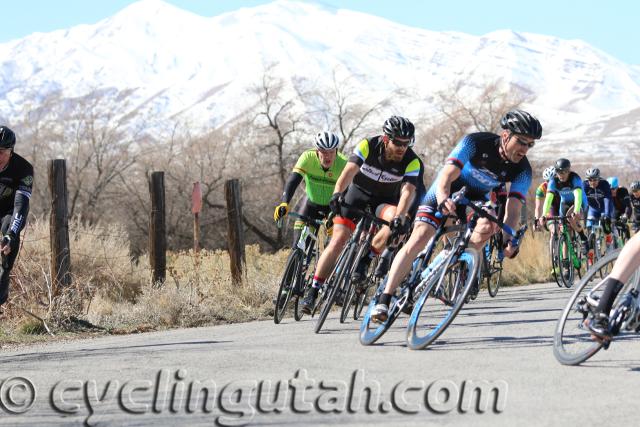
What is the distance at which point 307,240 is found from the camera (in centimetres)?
1171

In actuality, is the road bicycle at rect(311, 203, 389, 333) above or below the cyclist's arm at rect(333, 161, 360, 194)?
below

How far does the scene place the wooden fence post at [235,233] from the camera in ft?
50.3

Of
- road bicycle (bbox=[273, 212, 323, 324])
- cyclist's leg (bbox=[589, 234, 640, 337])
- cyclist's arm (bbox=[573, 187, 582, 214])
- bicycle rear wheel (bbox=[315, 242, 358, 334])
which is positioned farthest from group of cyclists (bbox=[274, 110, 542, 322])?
cyclist's arm (bbox=[573, 187, 582, 214])

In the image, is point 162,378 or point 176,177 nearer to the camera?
point 162,378

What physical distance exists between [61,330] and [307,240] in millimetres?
3074

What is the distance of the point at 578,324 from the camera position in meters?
7.60

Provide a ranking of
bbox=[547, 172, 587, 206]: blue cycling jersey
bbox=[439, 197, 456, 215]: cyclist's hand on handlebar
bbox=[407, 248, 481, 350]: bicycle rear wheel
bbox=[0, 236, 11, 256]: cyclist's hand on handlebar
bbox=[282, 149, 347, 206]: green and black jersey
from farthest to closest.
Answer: bbox=[547, 172, 587, 206]: blue cycling jersey < bbox=[282, 149, 347, 206]: green and black jersey < bbox=[0, 236, 11, 256]: cyclist's hand on handlebar < bbox=[439, 197, 456, 215]: cyclist's hand on handlebar < bbox=[407, 248, 481, 350]: bicycle rear wheel

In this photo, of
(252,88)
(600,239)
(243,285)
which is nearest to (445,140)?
(252,88)

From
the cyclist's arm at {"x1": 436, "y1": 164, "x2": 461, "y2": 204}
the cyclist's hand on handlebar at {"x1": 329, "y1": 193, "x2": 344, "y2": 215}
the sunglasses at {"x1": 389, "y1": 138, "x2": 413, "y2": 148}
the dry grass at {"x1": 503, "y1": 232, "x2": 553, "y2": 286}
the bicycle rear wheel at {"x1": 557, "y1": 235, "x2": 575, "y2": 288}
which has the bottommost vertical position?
the dry grass at {"x1": 503, "y1": 232, "x2": 553, "y2": 286}

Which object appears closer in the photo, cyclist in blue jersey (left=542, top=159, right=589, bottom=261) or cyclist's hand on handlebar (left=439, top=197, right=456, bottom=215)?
cyclist's hand on handlebar (left=439, top=197, right=456, bottom=215)

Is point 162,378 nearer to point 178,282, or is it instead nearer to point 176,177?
point 178,282

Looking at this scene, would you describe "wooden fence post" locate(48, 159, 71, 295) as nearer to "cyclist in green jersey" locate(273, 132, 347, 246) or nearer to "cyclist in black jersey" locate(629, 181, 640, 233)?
"cyclist in green jersey" locate(273, 132, 347, 246)

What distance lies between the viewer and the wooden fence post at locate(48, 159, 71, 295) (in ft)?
42.4

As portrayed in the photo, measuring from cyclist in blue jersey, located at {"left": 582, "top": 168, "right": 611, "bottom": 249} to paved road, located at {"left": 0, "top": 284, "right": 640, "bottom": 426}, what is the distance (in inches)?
346
